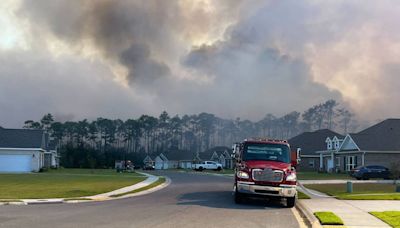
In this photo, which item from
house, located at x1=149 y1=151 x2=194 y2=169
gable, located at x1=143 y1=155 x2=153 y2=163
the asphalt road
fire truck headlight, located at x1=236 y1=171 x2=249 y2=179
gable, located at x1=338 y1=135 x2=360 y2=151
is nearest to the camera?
the asphalt road

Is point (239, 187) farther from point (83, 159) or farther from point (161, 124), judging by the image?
point (161, 124)

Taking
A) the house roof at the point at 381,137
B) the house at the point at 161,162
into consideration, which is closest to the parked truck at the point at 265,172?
the house roof at the point at 381,137

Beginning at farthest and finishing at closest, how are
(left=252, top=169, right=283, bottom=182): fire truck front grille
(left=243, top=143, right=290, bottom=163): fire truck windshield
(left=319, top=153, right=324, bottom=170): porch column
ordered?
(left=319, top=153, right=324, bottom=170): porch column → (left=243, top=143, right=290, bottom=163): fire truck windshield → (left=252, top=169, right=283, bottom=182): fire truck front grille

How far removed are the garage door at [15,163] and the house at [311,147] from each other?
3717 centimetres

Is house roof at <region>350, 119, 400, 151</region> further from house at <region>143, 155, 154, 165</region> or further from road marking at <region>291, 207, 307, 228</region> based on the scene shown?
house at <region>143, 155, 154, 165</region>

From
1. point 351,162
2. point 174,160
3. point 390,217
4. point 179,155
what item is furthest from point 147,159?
point 390,217

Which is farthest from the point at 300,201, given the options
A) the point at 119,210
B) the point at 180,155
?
the point at 180,155

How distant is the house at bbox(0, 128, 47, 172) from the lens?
6328 centimetres

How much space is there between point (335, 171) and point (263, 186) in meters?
49.0

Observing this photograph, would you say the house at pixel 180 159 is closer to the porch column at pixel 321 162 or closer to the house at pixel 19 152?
the porch column at pixel 321 162

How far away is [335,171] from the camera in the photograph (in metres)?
67.1

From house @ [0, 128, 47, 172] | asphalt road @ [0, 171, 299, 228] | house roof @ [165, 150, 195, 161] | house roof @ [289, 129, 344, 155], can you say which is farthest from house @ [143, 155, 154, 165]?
asphalt road @ [0, 171, 299, 228]

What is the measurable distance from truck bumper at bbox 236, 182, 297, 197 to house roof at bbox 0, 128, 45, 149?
162 ft

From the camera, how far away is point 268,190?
66.6ft
